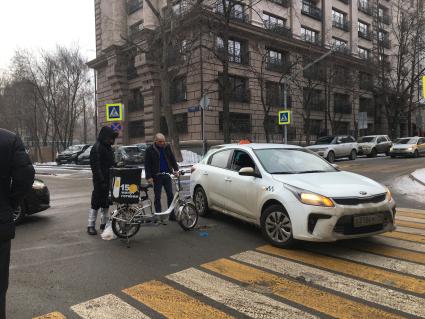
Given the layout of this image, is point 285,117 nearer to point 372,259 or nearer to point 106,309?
point 372,259

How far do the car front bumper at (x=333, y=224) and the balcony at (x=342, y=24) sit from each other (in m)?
38.3

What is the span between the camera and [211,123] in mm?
28219

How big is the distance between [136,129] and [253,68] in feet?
38.2

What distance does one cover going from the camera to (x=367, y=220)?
5.29 m

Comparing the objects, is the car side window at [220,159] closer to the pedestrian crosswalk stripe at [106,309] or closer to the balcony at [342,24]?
the pedestrian crosswalk stripe at [106,309]

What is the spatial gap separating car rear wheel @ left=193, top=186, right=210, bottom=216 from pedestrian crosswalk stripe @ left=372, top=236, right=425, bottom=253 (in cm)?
318

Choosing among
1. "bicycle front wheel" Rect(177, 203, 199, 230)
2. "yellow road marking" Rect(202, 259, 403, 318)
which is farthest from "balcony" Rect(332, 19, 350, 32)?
"yellow road marking" Rect(202, 259, 403, 318)

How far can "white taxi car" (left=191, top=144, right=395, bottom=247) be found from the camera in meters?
5.22

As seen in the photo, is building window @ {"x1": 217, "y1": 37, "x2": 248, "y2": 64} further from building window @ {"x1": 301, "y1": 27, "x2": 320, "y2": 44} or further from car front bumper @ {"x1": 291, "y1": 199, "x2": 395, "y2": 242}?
car front bumper @ {"x1": 291, "y1": 199, "x2": 395, "y2": 242}

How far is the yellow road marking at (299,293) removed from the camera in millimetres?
3627

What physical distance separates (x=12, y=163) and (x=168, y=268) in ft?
8.57

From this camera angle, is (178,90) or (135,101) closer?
(178,90)

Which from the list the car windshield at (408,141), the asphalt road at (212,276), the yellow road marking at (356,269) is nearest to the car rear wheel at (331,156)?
the car windshield at (408,141)

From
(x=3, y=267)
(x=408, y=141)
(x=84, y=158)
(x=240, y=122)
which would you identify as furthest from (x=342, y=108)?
(x=3, y=267)
